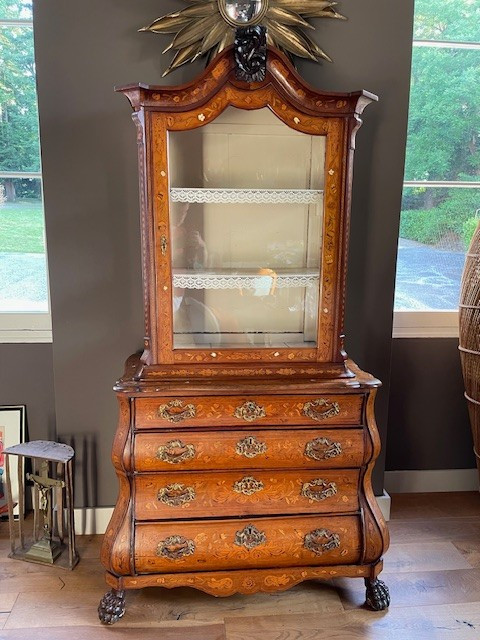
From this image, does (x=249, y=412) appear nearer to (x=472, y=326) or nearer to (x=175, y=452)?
(x=175, y=452)

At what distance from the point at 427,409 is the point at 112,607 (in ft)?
5.03

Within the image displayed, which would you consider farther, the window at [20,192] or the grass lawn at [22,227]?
the grass lawn at [22,227]

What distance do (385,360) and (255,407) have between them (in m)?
0.77

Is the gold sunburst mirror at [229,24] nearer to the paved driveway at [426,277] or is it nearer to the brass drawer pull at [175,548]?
the paved driveway at [426,277]

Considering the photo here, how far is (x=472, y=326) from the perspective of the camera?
80.6 inches

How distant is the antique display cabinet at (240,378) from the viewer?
1639mm

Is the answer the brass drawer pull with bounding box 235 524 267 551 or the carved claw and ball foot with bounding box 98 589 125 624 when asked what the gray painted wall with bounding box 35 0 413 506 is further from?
the brass drawer pull with bounding box 235 524 267 551

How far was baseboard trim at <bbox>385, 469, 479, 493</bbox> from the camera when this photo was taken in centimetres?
248

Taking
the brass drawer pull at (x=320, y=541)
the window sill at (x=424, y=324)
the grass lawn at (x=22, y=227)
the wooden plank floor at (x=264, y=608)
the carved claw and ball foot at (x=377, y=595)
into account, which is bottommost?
the wooden plank floor at (x=264, y=608)

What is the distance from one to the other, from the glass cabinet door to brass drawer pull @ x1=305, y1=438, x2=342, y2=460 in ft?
1.04

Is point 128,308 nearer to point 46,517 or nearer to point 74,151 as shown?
point 74,151

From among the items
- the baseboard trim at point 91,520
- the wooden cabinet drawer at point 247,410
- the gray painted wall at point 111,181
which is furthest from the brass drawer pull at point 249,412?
the baseboard trim at point 91,520

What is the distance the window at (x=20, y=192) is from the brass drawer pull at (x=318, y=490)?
1.20 meters

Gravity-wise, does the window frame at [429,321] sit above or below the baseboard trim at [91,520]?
above
